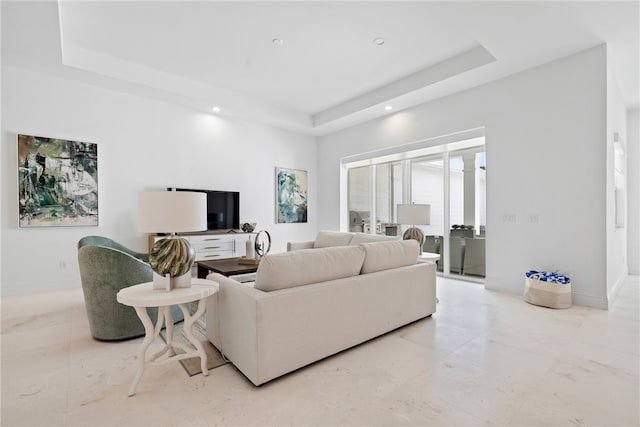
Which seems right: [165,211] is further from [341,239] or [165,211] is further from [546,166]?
[546,166]

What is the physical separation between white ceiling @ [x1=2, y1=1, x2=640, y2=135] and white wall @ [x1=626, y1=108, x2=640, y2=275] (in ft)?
1.30

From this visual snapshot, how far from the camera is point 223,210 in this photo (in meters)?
5.71

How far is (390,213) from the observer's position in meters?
6.35

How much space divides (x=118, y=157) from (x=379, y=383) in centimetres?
479

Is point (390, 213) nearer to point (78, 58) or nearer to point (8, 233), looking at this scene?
point (78, 58)

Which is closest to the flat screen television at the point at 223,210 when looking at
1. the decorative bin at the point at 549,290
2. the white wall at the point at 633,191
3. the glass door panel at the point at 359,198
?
the glass door panel at the point at 359,198

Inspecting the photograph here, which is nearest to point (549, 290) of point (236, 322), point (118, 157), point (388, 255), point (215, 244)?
point (388, 255)

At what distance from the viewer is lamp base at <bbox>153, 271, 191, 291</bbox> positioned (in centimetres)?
205

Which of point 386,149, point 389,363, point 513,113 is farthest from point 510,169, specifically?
point 389,363

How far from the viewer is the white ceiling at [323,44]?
3.07 m

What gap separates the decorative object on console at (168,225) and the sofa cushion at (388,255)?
1.38m

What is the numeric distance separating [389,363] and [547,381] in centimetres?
98

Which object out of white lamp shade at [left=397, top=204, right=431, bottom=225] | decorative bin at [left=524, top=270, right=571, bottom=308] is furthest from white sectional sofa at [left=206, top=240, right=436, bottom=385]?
decorative bin at [left=524, top=270, right=571, bottom=308]

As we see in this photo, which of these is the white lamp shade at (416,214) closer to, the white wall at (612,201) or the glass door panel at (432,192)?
the glass door panel at (432,192)
